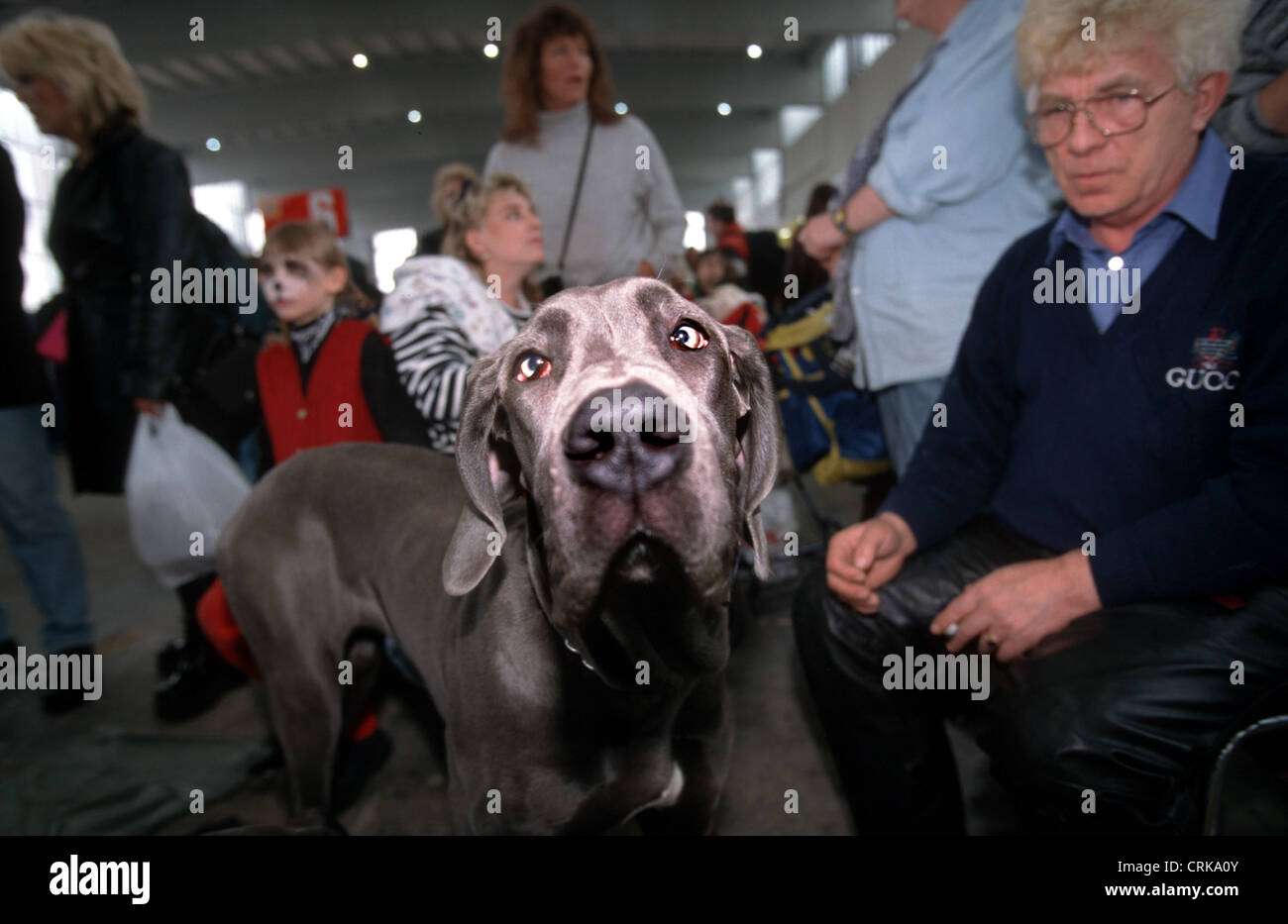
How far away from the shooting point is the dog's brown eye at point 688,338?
1.22 meters

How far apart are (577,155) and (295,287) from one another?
1330 millimetres

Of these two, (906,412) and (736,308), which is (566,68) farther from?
(906,412)

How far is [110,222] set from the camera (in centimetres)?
258

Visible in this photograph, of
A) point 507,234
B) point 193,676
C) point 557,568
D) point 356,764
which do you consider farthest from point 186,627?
point 557,568

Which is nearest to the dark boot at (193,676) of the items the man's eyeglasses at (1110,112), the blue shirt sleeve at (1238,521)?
the blue shirt sleeve at (1238,521)

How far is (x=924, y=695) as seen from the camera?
1.72m

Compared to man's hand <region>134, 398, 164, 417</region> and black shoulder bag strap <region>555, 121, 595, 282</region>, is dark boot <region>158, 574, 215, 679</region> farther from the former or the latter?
black shoulder bag strap <region>555, 121, 595, 282</region>

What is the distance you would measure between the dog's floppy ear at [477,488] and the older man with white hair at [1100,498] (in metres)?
0.85

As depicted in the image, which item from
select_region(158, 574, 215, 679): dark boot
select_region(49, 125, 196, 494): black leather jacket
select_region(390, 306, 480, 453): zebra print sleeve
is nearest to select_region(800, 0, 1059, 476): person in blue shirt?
select_region(390, 306, 480, 453): zebra print sleeve

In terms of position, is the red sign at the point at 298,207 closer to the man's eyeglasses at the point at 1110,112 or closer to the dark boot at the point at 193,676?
the dark boot at the point at 193,676

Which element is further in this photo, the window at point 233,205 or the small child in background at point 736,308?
the window at point 233,205

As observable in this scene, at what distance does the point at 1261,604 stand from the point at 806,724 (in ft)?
5.62
